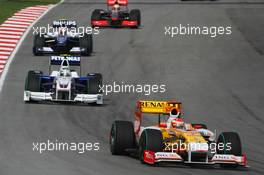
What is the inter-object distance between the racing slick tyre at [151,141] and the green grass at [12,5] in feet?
90.0

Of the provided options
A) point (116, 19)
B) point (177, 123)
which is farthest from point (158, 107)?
point (116, 19)

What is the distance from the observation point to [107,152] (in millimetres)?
23172

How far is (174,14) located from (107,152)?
30.1 meters

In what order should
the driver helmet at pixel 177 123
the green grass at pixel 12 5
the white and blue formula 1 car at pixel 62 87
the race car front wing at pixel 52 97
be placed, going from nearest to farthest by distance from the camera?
the driver helmet at pixel 177 123 < the race car front wing at pixel 52 97 < the white and blue formula 1 car at pixel 62 87 < the green grass at pixel 12 5

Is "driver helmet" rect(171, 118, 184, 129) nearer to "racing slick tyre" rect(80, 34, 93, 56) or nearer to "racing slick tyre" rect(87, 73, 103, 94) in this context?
"racing slick tyre" rect(87, 73, 103, 94)

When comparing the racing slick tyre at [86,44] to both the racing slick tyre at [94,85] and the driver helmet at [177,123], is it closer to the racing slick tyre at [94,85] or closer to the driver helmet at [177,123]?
the racing slick tyre at [94,85]

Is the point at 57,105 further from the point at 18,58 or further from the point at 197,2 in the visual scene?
the point at 197,2

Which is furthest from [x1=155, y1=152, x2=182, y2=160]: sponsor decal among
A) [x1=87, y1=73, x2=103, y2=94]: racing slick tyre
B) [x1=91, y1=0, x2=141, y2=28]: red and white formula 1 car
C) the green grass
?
the green grass

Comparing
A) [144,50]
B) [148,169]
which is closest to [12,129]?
[148,169]

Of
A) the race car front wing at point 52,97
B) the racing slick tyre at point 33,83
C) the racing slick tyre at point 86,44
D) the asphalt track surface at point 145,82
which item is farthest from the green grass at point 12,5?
the race car front wing at point 52,97

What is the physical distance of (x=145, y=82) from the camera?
3619 cm

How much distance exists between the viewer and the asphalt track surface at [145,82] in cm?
2186

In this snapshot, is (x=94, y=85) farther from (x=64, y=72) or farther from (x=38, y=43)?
(x=38, y=43)

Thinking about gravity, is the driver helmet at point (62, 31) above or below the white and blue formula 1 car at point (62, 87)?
above
